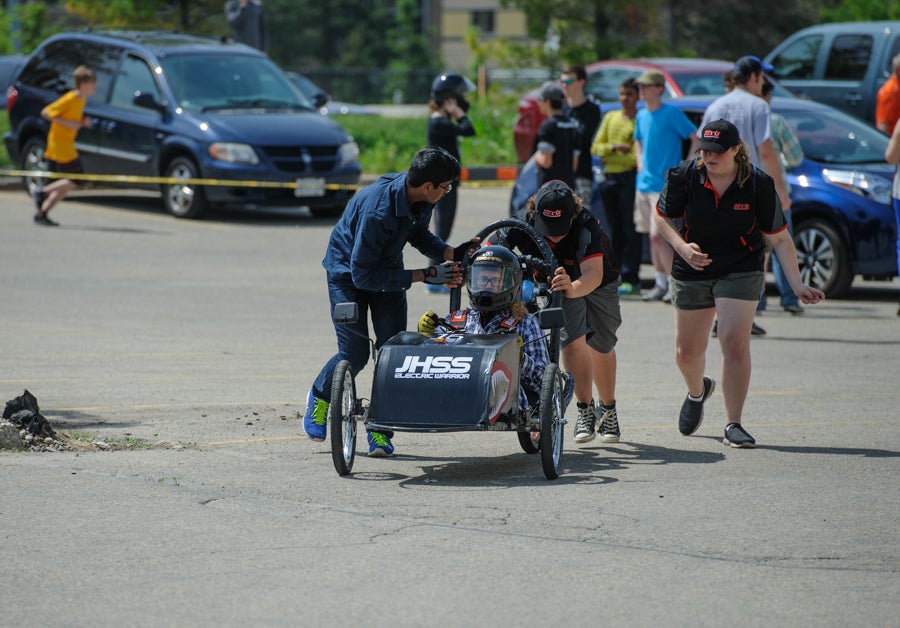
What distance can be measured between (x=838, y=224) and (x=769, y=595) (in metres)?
9.26

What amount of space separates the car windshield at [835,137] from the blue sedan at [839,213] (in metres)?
0.01

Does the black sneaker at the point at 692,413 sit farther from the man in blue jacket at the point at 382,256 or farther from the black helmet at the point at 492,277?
the man in blue jacket at the point at 382,256

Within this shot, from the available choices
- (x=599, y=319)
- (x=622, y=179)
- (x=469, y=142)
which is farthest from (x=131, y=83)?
(x=599, y=319)

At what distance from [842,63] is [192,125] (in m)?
8.56

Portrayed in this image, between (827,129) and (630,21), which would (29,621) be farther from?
(630,21)

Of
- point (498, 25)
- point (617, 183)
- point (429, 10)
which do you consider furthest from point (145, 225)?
point (498, 25)

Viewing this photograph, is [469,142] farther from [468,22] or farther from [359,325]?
[468,22]

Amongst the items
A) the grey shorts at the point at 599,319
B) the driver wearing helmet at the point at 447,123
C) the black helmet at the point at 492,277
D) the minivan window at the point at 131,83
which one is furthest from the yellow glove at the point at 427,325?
the minivan window at the point at 131,83

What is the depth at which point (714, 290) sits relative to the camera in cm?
861

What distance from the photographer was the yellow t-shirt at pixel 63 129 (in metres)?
18.8

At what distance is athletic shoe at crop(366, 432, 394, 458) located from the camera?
8070mm

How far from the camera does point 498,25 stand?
294 ft

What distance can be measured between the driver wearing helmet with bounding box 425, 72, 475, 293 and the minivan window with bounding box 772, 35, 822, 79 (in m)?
8.00

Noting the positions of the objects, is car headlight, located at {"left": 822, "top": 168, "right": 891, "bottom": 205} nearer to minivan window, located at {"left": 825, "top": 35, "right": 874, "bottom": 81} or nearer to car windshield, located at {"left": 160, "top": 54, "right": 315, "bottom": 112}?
minivan window, located at {"left": 825, "top": 35, "right": 874, "bottom": 81}
